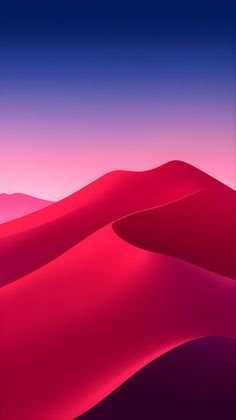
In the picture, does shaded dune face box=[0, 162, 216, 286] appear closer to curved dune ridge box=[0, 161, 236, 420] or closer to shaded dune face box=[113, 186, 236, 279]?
curved dune ridge box=[0, 161, 236, 420]

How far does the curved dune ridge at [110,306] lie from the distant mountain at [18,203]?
86 centimetres

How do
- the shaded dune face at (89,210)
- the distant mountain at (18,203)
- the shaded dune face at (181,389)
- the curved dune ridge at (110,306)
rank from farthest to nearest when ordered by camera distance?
the shaded dune face at (89,210), the distant mountain at (18,203), the curved dune ridge at (110,306), the shaded dune face at (181,389)

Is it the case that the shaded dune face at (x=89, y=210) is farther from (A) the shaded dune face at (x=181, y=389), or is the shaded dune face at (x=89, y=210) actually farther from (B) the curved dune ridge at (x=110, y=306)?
(A) the shaded dune face at (x=181, y=389)

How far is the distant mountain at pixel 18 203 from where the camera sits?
732 centimetres

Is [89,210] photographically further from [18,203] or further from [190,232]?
[190,232]

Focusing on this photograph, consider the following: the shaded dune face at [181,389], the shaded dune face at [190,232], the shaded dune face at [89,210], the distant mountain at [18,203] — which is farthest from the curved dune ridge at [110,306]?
the distant mountain at [18,203]

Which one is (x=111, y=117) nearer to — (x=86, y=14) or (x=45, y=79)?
(x=45, y=79)

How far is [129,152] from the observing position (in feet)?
22.9

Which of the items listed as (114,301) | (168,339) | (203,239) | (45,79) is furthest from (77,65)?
(168,339)

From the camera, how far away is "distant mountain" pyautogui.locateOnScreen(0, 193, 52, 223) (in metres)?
7.32

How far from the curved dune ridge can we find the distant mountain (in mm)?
861

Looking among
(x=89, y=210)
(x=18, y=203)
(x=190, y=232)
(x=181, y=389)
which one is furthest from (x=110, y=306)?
(x=89, y=210)

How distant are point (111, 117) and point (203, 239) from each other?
213cm

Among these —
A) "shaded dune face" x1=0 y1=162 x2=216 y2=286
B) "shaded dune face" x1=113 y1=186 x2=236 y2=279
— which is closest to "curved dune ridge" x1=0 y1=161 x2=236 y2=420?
"shaded dune face" x1=113 y1=186 x2=236 y2=279
